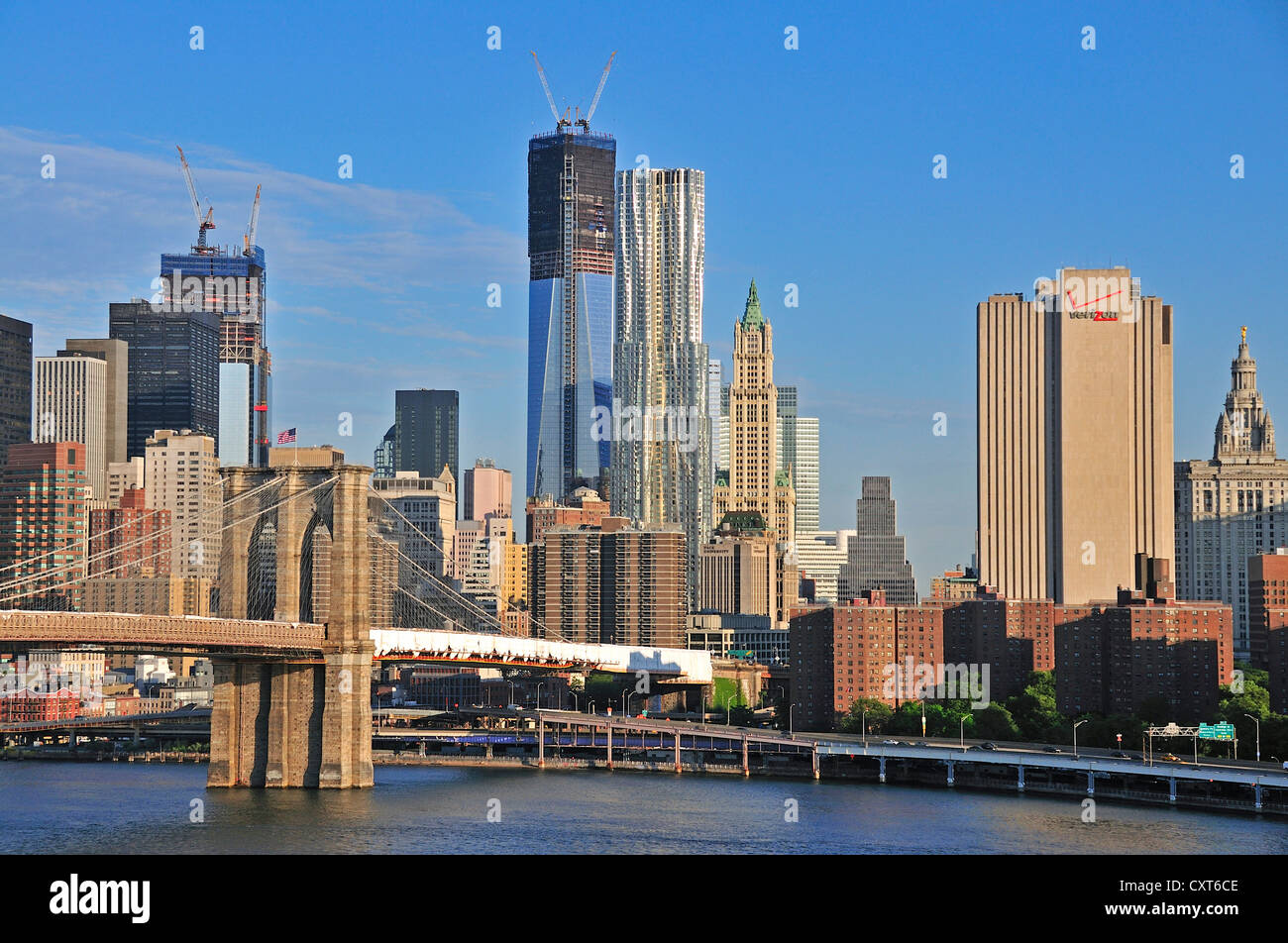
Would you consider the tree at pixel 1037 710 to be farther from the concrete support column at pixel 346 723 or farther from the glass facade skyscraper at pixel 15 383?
the glass facade skyscraper at pixel 15 383

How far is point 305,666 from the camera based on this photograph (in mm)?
69938

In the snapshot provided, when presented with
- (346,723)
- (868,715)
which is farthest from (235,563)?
(868,715)

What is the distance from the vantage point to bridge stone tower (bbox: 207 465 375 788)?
6938 cm

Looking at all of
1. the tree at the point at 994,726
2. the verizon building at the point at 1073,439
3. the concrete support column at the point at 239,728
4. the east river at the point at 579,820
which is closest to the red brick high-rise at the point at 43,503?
the verizon building at the point at 1073,439

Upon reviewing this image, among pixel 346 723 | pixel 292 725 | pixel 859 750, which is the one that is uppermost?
pixel 346 723

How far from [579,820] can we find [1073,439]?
372ft

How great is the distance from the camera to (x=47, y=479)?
169 meters

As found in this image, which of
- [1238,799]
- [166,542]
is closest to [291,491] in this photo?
[1238,799]

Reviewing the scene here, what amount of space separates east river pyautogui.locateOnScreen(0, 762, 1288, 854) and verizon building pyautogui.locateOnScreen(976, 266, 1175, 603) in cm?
8813

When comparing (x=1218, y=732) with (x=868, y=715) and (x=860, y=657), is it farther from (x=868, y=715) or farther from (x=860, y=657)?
(x=860, y=657)

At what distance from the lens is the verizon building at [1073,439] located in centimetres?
16362

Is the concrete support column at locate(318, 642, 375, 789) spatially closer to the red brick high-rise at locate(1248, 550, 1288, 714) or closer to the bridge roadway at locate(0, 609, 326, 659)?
the bridge roadway at locate(0, 609, 326, 659)
